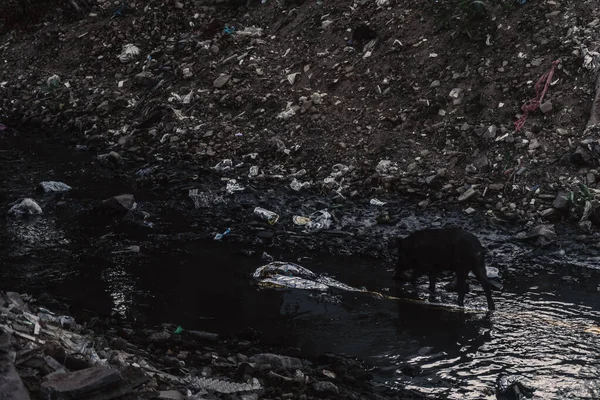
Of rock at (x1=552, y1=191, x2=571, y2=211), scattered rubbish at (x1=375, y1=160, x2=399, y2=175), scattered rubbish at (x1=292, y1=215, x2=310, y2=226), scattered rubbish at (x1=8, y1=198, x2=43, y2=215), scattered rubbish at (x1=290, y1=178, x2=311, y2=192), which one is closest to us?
rock at (x1=552, y1=191, x2=571, y2=211)

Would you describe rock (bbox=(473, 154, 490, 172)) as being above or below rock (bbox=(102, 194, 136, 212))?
above

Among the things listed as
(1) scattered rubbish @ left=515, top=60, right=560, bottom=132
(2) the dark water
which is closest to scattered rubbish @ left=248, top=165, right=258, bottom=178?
(2) the dark water

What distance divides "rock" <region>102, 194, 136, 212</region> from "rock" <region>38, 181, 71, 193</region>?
1.19 meters

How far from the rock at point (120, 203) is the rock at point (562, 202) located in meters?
4.91

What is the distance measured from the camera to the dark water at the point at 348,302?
559 centimetres

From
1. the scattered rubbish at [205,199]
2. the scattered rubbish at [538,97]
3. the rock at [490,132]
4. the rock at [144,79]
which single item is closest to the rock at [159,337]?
the scattered rubbish at [205,199]

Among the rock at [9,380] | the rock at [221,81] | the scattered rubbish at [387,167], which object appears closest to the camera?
the rock at [9,380]

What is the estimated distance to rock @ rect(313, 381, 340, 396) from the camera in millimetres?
4922

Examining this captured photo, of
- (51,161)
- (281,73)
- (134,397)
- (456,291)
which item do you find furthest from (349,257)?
(51,161)

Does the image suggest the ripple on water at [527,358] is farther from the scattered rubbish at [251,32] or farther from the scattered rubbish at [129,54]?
the scattered rubbish at [129,54]

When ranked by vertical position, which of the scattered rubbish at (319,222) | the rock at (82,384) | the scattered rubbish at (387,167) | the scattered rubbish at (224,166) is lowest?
the rock at (82,384)

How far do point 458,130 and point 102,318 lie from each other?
5131 mm

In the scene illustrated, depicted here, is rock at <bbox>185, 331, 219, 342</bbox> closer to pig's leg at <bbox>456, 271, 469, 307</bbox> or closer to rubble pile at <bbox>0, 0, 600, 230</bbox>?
pig's leg at <bbox>456, 271, 469, 307</bbox>

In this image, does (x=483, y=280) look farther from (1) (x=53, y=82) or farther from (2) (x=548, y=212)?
(1) (x=53, y=82)
